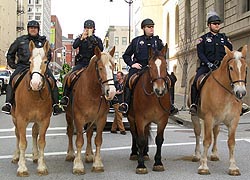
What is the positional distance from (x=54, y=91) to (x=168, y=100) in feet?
8.11

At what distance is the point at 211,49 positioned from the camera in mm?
9516

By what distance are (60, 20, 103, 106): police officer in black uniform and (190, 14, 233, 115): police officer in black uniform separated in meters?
2.39

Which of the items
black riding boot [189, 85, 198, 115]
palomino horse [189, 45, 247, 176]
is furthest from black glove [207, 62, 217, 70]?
black riding boot [189, 85, 198, 115]

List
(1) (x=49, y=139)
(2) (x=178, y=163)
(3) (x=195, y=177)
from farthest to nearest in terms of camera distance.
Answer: (1) (x=49, y=139) < (2) (x=178, y=163) < (3) (x=195, y=177)

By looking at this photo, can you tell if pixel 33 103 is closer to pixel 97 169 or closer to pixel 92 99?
pixel 92 99

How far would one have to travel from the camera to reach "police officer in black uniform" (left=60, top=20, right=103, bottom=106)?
369 inches

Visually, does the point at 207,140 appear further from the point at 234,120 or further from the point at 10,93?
the point at 10,93

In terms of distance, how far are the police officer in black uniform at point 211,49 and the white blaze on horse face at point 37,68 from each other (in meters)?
3.70

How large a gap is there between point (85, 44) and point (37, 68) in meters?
2.12

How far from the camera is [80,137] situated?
27.9 feet

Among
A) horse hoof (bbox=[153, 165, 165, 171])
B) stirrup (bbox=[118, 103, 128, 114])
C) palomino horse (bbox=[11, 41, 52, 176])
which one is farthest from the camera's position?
stirrup (bbox=[118, 103, 128, 114])

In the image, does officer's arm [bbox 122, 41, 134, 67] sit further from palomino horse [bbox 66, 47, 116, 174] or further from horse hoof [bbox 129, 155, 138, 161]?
horse hoof [bbox 129, 155, 138, 161]

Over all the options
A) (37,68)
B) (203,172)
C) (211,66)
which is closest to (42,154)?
(37,68)

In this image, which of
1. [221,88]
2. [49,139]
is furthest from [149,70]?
[49,139]
